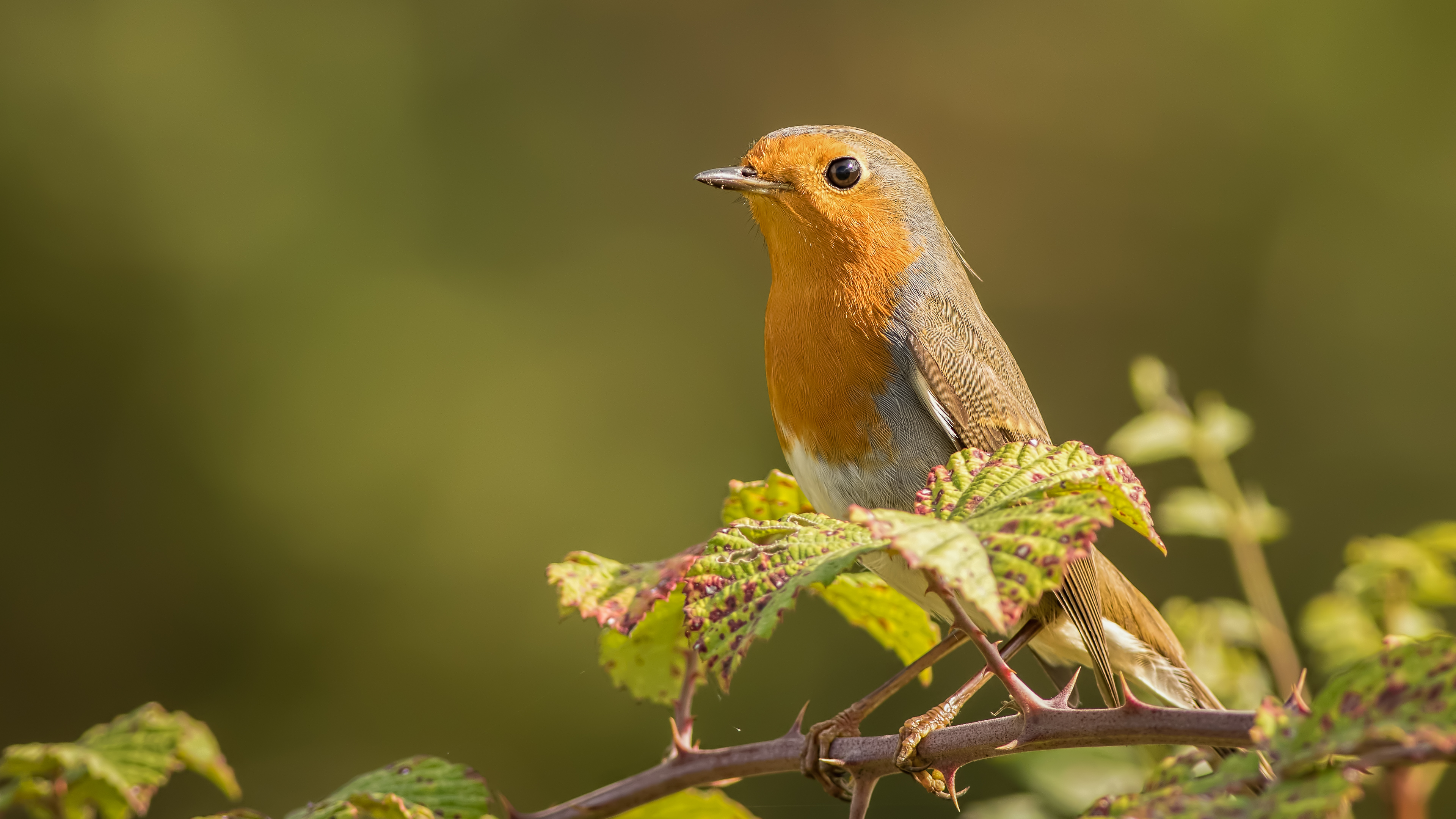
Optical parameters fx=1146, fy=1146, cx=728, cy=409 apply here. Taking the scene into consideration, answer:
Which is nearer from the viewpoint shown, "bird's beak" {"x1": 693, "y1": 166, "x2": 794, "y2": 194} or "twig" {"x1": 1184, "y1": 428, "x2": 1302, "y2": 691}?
"twig" {"x1": 1184, "y1": 428, "x2": 1302, "y2": 691}

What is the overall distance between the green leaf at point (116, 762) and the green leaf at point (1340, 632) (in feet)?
4.96

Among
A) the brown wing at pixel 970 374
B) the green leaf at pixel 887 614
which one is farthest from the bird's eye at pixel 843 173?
the green leaf at pixel 887 614

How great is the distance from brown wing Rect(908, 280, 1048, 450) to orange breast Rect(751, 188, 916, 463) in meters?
0.08

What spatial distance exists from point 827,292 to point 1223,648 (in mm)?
984

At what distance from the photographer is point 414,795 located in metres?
1.42

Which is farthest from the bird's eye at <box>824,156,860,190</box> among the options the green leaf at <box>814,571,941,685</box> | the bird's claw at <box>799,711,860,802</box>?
the bird's claw at <box>799,711,860,802</box>

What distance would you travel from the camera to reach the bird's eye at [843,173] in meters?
2.51

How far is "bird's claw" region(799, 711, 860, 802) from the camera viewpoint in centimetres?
167

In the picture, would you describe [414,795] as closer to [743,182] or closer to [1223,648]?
[1223,648]

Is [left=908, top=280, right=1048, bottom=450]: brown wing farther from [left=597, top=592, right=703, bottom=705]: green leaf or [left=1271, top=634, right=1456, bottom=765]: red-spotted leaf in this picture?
[left=1271, top=634, right=1456, bottom=765]: red-spotted leaf

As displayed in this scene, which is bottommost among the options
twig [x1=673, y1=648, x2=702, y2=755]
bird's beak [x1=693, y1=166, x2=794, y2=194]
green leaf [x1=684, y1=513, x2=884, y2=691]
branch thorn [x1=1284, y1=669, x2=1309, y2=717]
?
twig [x1=673, y1=648, x2=702, y2=755]

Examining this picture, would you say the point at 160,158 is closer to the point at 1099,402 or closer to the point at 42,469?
the point at 42,469

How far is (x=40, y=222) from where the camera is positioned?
241 inches

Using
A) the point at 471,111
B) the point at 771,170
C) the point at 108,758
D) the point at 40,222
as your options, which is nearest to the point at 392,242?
the point at 471,111
